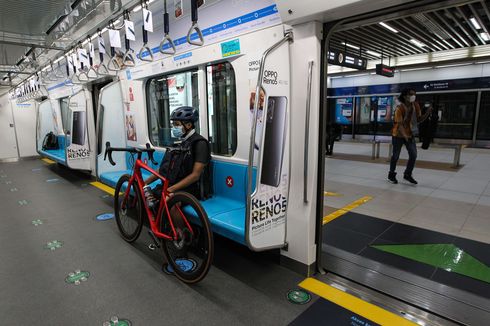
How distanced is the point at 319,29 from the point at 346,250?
2.18 meters

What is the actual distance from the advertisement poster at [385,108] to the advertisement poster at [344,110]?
138 centimetres

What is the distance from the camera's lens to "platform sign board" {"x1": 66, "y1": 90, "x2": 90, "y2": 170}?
6145mm

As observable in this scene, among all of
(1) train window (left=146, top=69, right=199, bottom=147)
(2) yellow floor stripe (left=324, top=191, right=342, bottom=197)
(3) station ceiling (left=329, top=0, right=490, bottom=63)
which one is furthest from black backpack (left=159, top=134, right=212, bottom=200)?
(3) station ceiling (left=329, top=0, right=490, bottom=63)

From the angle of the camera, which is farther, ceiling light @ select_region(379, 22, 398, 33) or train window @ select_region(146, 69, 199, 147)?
ceiling light @ select_region(379, 22, 398, 33)

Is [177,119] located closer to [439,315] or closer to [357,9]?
[357,9]

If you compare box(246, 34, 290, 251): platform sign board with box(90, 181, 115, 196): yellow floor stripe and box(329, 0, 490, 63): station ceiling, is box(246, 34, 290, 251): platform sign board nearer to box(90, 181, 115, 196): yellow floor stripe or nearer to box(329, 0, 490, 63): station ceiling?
box(329, 0, 490, 63): station ceiling

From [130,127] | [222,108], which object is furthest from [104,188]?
[222,108]

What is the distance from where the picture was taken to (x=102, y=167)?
5273 millimetres

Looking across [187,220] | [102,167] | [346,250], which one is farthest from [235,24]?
[102,167]

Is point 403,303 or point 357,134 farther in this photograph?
point 357,134

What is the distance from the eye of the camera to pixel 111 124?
17.5 ft

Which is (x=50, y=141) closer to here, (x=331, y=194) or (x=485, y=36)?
(x=331, y=194)

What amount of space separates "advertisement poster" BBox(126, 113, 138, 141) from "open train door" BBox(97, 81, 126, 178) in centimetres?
17

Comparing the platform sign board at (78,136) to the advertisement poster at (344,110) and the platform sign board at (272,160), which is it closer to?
the platform sign board at (272,160)
